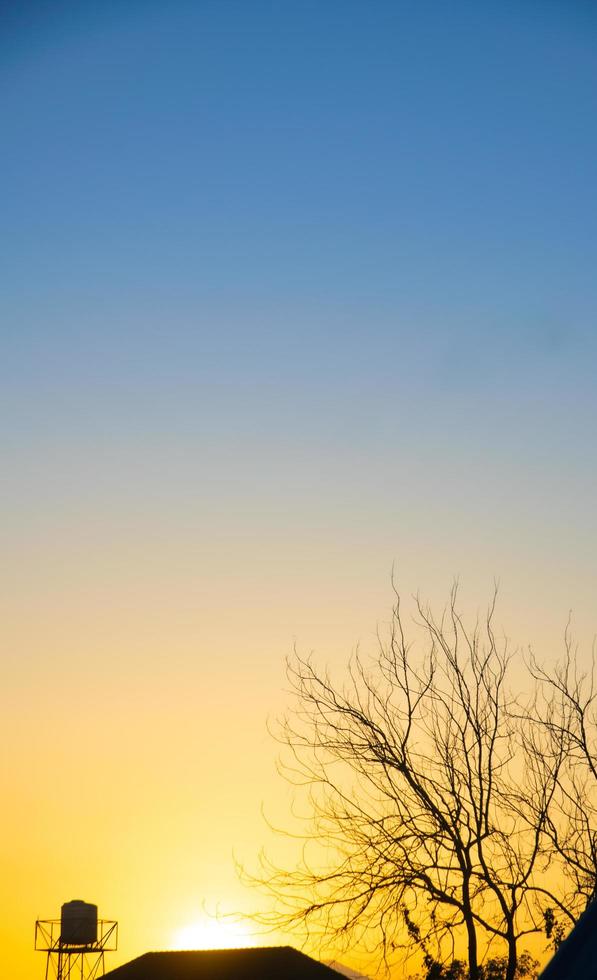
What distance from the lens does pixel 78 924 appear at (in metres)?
49.2

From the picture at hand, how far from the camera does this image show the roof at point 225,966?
4031cm

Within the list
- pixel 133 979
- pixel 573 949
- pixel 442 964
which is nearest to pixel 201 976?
pixel 133 979

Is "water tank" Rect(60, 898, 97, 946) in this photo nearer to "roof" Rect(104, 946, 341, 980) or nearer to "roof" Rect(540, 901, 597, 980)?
"roof" Rect(104, 946, 341, 980)

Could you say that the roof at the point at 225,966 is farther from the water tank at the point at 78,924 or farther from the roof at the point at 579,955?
the roof at the point at 579,955

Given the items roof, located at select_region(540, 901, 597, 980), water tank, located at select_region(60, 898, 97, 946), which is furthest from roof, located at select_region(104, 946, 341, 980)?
roof, located at select_region(540, 901, 597, 980)

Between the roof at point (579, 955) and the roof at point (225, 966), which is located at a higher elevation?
the roof at point (225, 966)

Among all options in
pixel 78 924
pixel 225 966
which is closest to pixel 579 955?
pixel 225 966

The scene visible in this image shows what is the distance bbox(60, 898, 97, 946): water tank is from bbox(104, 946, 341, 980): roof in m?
7.86

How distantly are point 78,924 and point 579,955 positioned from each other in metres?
45.1

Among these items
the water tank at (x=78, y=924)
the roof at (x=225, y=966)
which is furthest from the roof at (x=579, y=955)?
the water tank at (x=78, y=924)

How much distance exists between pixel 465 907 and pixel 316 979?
Answer: 2435cm

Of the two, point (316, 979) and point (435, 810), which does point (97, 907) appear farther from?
point (435, 810)

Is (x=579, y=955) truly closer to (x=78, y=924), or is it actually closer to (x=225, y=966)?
(x=225, y=966)

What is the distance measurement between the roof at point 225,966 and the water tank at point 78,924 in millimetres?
7857
